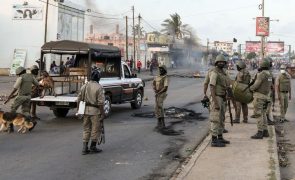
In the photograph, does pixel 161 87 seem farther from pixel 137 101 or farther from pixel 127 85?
pixel 137 101

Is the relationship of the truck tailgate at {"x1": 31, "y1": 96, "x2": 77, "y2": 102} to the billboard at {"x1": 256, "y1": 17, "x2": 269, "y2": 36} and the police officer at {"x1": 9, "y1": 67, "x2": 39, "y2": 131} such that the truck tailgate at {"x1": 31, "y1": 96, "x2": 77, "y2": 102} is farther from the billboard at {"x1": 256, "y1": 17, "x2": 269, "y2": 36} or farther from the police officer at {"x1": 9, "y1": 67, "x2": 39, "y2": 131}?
the billboard at {"x1": 256, "y1": 17, "x2": 269, "y2": 36}

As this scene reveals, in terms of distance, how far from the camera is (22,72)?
1277 cm

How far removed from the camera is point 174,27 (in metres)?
101

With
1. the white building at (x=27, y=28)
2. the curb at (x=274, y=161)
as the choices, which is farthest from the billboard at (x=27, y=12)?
the curb at (x=274, y=161)

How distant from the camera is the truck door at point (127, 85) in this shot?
1720 centimetres

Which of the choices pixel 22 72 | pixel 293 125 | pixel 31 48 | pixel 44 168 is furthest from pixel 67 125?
pixel 31 48

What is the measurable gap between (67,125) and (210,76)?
5375mm

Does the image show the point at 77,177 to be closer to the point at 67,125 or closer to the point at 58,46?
the point at 67,125

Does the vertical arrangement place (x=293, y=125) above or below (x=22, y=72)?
below

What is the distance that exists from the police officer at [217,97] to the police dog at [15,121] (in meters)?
4.70

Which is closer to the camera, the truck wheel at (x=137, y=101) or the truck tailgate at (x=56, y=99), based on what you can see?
the truck tailgate at (x=56, y=99)

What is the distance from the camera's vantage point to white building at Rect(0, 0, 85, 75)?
42.9 meters

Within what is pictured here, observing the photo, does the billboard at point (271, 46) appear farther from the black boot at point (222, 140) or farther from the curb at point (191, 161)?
the black boot at point (222, 140)

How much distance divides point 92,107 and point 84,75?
249 inches
